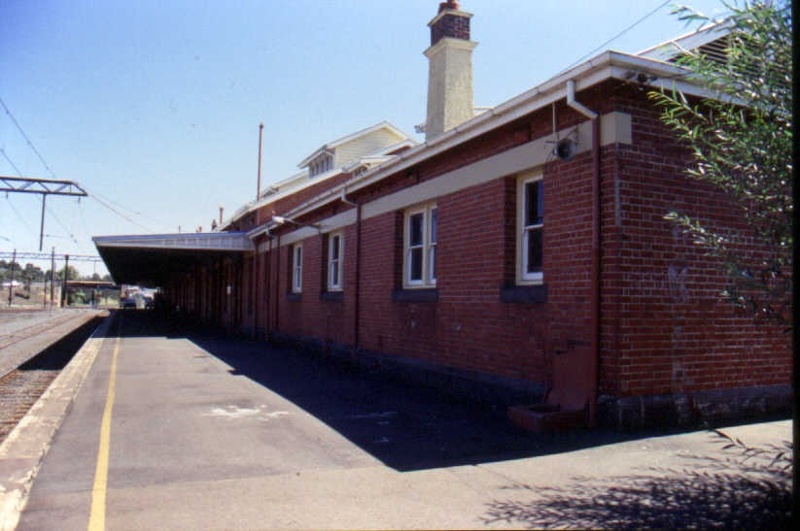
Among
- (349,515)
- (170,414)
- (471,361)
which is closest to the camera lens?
(349,515)

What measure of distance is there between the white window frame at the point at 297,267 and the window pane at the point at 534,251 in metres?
11.1

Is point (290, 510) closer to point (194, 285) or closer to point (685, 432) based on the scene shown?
point (685, 432)

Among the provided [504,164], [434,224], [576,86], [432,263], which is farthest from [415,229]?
[576,86]

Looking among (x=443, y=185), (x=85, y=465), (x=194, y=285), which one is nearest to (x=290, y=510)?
(x=85, y=465)

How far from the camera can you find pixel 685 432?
23.0 feet

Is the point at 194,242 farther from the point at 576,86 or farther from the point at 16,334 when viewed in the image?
the point at 576,86

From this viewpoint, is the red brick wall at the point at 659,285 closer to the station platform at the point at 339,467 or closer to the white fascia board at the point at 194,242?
the station platform at the point at 339,467

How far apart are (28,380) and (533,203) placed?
425 inches

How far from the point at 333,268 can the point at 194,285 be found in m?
28.7

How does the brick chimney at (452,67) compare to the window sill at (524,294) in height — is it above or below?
above

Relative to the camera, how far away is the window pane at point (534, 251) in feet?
28.6

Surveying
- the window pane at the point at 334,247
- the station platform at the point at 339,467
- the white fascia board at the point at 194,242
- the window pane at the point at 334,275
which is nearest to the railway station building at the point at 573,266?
the station platform at the point at 339,467

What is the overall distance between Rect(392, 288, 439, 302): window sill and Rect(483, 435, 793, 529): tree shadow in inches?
221

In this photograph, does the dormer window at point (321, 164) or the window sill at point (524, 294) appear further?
the dormer window at point (321, 164)
